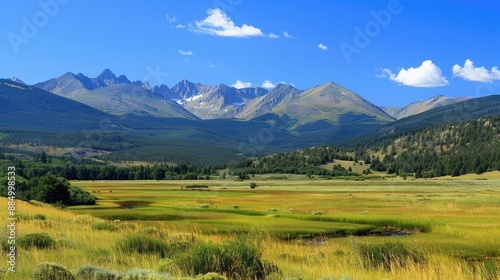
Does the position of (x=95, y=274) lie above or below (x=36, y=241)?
above

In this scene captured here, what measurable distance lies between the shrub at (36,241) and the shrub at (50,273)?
613cm

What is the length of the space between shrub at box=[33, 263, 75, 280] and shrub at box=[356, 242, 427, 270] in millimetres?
12501

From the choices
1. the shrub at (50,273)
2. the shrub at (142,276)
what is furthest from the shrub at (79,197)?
the shrub at (142,276)

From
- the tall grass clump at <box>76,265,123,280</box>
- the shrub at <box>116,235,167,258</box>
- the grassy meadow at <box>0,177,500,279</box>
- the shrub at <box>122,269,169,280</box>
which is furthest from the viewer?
the shrub at <box>116,235,167,258</box>

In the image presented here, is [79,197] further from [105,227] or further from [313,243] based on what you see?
[313,243]

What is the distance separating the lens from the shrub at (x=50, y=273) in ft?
36.8

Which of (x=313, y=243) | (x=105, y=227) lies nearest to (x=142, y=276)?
(x=105, y=227)

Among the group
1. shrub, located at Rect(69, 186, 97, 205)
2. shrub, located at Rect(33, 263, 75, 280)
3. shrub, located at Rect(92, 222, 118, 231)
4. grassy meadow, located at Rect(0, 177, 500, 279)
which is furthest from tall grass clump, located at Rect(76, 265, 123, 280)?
shrub, located at Rect(69, 186, 97, 205)

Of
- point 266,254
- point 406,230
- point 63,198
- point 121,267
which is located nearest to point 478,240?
point 406,230

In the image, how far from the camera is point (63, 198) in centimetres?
6538

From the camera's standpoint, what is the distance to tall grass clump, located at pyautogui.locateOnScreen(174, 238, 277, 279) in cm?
1381

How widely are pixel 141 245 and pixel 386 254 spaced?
1109 centimetres

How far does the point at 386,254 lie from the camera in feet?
67.7

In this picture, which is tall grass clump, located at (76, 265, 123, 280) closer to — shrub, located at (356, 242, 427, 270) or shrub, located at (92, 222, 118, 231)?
shrub, located at (356, 242, 427, 270)
